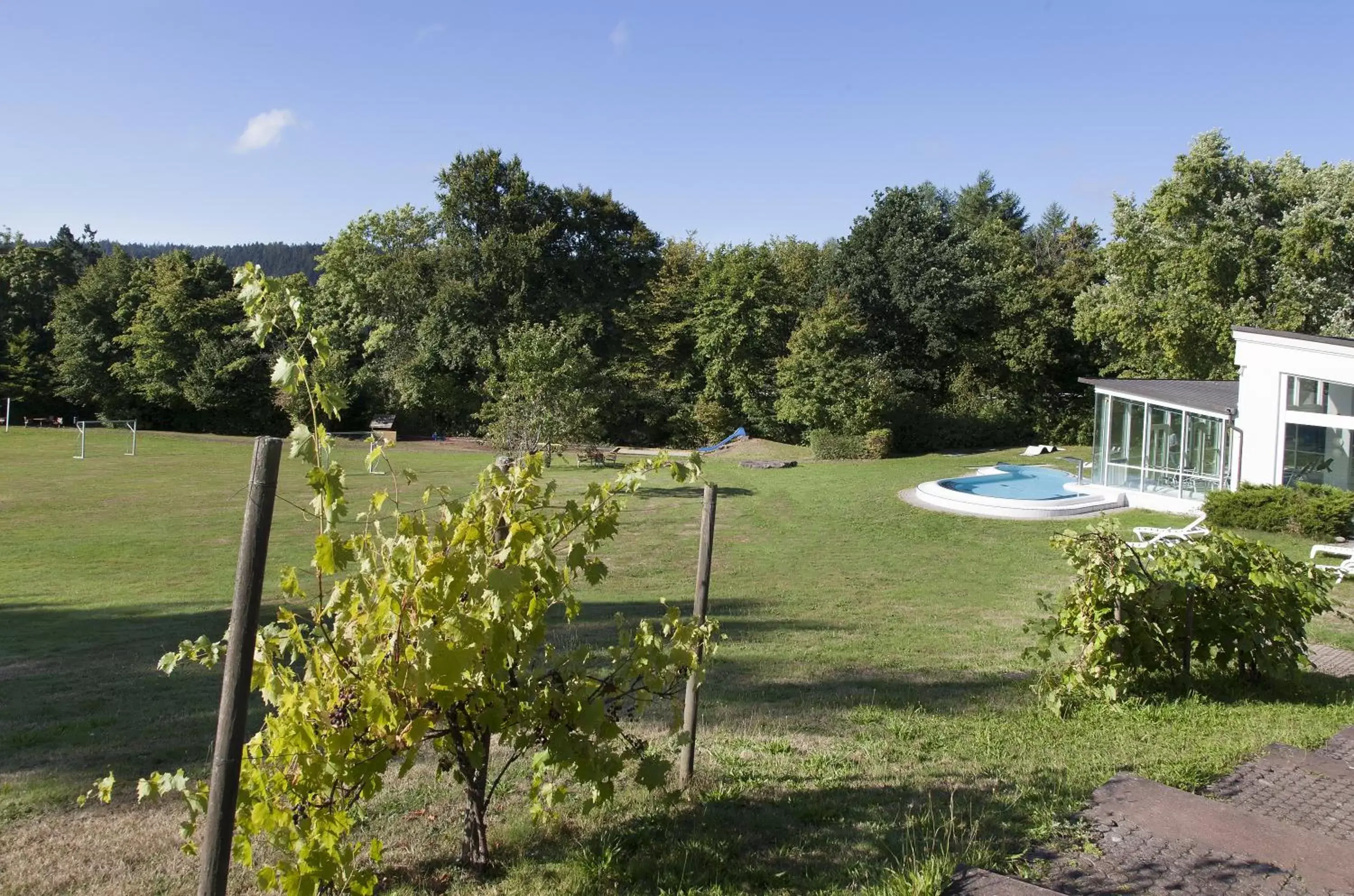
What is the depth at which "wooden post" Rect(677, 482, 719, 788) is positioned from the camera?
13.8 feet

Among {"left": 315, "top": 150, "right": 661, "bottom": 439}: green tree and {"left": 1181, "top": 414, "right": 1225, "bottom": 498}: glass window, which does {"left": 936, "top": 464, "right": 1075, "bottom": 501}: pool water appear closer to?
{"left": 1181, "top": 414, "right": 1225, "bottom": 498}: glass window

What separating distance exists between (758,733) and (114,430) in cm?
3973

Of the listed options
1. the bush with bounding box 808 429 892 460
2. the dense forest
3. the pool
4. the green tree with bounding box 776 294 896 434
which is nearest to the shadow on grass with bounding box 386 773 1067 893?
the pool

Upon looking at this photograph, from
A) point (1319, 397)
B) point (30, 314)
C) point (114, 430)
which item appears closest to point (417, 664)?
point (1319, 397)

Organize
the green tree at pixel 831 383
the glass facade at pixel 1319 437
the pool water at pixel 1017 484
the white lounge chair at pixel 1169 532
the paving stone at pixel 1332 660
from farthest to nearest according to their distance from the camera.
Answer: the green tree at pixel 831 383, the pool water at pixel 1017 484, the glass facade at pixel 1319 437, the white lounge chair at pixel 1169 532, the paving stone at pixel 1332 660

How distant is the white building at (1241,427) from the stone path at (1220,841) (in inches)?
577

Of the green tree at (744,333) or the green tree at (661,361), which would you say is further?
the green tree at (661,361)

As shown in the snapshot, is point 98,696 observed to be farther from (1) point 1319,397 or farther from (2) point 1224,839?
(1) point 1319,397

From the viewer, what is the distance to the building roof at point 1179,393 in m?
18.8

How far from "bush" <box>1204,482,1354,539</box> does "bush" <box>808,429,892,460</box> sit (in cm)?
1425

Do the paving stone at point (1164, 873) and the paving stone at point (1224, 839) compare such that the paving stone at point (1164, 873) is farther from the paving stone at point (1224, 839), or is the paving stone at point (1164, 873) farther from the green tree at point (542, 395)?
the green tree at point (542, 395)

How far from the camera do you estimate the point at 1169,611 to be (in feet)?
19.9

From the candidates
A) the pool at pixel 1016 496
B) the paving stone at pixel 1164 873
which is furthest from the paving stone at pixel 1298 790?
the pool at pixel 1016 496

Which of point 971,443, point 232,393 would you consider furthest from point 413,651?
point 232,393
